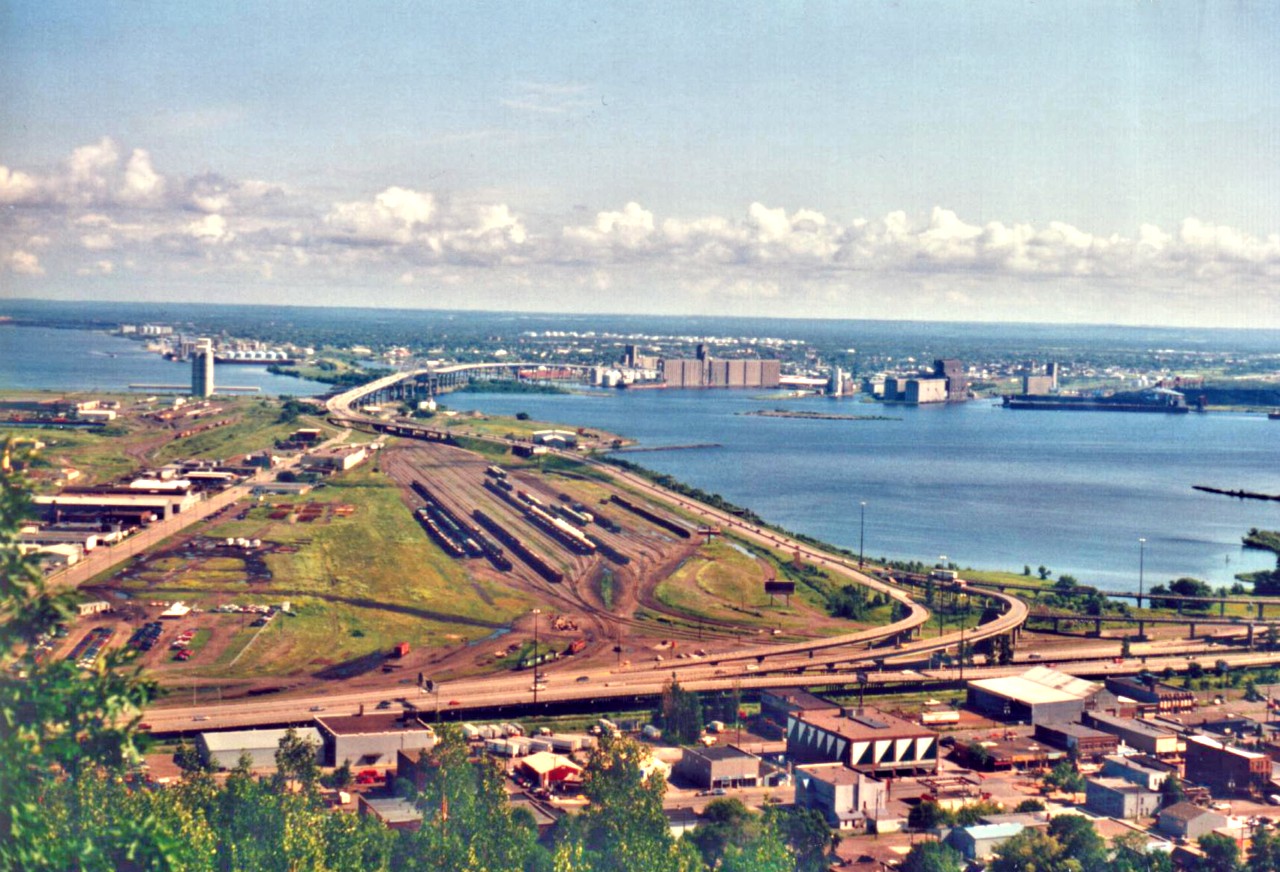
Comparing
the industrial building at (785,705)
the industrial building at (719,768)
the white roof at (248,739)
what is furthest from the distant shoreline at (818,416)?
the white roof at (248,739)

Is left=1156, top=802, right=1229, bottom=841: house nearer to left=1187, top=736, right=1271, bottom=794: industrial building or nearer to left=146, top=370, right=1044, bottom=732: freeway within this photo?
left=1187, top=736, right=1271, bottom=794: industrial building

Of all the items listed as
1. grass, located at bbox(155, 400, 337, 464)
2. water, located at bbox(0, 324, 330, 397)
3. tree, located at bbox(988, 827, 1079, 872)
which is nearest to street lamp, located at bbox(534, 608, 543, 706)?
tree, located at bbox(988, 827, 1079, 872)

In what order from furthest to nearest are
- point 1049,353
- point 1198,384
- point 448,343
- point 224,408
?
point 1049,353 → point 448,343 → point 1198,384 → point 224,408

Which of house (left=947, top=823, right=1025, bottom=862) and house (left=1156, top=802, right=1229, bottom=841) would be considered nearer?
house (left=947, top=823, right=1025, bottom=862)

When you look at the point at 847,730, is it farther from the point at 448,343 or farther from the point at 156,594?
the point at 448,343

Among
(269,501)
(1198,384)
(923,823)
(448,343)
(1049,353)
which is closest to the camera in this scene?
(923,823)

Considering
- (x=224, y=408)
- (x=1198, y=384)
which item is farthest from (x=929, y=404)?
(x=224, y=408)

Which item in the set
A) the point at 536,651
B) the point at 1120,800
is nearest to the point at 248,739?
the point at 536,651

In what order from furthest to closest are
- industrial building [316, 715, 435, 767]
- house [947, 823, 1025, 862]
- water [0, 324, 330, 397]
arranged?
1. water [0, 324, 330, 397]
2. industrial building [316, 715, 435, 767]
3. house [947, 823, 1025, 862]
